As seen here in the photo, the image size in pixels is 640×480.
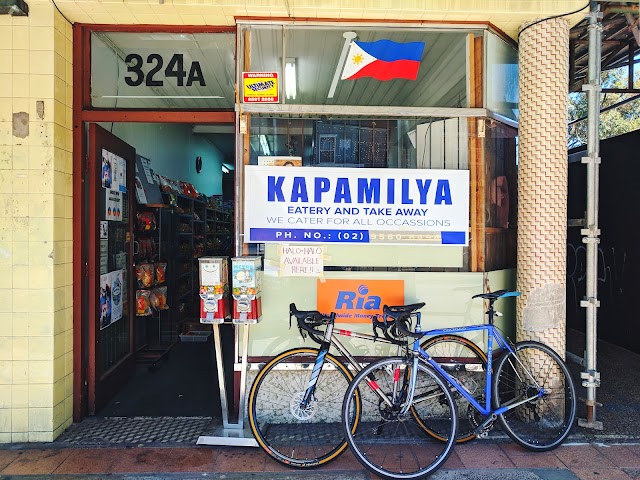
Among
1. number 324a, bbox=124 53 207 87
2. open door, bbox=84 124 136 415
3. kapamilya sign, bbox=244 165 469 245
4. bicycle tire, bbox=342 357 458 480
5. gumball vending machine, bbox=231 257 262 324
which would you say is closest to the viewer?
bicycle tire, bbox=342 357 458 480

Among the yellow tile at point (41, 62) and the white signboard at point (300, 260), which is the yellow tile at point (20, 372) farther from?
the yellow tile at point (41, 62)

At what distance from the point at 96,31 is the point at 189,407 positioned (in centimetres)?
339

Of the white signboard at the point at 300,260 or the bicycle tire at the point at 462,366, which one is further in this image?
the white signboard at the point at 300,260

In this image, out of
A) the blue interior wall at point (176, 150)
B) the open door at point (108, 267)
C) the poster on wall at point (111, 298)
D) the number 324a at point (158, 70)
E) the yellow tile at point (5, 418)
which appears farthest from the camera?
the blue interior wall at point (176, 150)

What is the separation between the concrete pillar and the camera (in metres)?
3.84

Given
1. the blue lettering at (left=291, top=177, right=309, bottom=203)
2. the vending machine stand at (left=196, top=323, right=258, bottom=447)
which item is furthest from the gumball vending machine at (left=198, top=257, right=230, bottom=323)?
the blue lettering at (left=291, top=177, right=309, bottom=203)

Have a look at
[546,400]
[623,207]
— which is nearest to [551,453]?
[546,400]

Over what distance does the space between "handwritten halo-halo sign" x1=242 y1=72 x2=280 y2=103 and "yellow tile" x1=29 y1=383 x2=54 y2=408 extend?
272 centimetres

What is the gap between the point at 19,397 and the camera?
3594 mm

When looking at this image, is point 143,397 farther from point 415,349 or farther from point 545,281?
point 545,281

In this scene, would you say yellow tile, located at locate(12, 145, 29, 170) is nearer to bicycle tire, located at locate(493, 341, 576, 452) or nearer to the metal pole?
bicycle tire, located at locate(493, 341, 576, 452)

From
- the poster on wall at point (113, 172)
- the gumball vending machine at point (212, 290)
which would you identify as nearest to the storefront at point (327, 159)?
the poster on wall at point (113, 172)

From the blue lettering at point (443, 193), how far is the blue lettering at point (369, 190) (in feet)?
1.61

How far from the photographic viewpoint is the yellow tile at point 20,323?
141 inches
